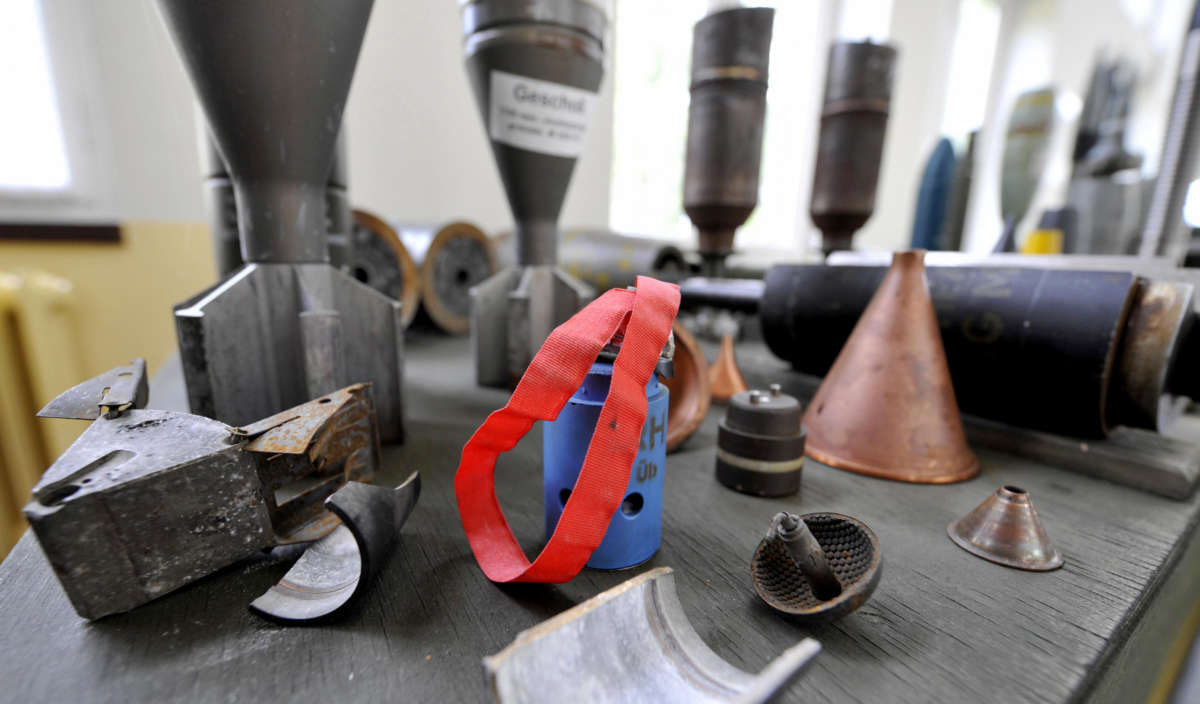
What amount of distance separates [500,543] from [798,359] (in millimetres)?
969

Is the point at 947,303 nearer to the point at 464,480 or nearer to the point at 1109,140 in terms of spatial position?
the point at 464,480

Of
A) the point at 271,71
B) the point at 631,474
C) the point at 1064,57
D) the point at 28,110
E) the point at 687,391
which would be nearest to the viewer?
the point at 631,474

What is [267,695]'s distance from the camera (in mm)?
380

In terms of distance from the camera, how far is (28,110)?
1.45 metres

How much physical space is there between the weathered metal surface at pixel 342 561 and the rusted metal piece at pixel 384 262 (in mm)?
1159

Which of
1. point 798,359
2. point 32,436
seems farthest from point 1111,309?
point 32,436

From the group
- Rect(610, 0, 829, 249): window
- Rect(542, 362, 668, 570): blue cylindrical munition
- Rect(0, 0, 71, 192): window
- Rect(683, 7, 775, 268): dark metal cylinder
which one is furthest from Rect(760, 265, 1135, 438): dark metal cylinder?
Rect(0, 0, 71, 192): window

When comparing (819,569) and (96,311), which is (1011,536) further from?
(96,311)

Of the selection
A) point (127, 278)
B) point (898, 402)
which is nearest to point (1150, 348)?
point (898, 402)

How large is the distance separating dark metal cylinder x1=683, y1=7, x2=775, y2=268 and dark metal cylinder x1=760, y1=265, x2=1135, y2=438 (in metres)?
0.49

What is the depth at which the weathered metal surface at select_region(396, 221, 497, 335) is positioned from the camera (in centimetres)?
166

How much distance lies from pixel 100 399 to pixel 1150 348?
1438 millimetres

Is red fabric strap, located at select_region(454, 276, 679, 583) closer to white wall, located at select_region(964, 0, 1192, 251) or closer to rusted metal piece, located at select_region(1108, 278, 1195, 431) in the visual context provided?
rusted metal piece, located at select_region(1108, 278, 1195, 431)

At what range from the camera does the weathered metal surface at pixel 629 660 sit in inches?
12.7
